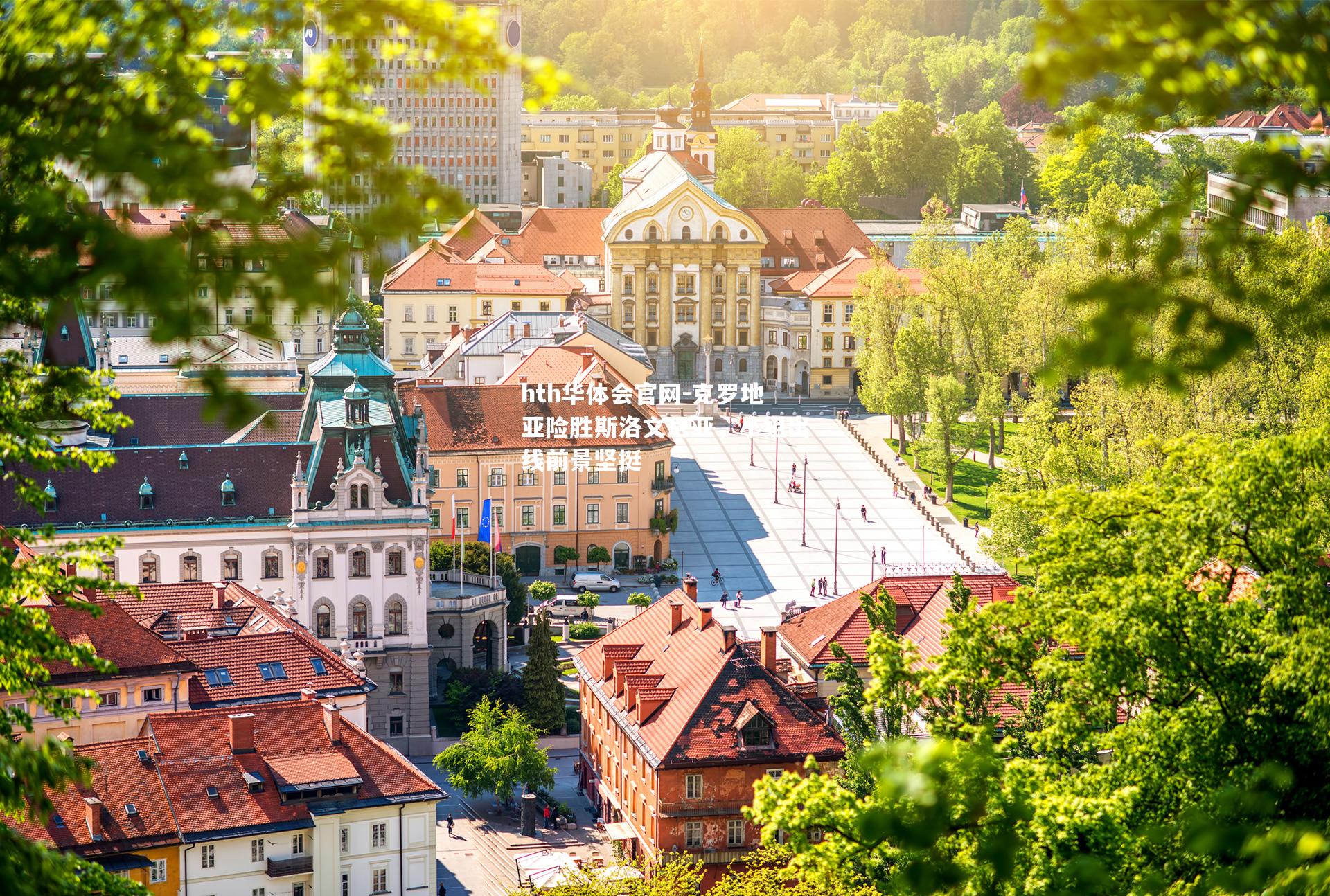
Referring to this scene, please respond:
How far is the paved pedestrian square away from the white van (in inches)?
151

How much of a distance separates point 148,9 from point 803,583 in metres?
80.1

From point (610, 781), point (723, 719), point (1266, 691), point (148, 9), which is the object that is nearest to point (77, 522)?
point (610, 781)

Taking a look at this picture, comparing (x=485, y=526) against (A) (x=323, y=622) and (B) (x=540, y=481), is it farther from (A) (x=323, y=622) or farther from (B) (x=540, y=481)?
(A) (x=323, y=622)

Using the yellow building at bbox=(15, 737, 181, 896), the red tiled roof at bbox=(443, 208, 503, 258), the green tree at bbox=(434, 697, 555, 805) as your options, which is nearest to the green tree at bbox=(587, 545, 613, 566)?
the green tree at bbox=(434, 697, 555, 805)

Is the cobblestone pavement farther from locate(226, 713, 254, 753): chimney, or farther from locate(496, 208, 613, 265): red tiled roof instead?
locate(226, 713, 254, 753): chimney

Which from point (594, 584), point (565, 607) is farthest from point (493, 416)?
point (565, 607)

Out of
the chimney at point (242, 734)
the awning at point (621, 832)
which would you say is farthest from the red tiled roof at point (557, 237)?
the chimney at point (242, 734)

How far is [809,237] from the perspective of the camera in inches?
5945

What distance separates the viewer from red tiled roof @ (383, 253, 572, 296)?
13238 cm

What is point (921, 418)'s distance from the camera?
117m

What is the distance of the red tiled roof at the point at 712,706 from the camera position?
183ft

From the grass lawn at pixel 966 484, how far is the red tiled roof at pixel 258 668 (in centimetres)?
5118

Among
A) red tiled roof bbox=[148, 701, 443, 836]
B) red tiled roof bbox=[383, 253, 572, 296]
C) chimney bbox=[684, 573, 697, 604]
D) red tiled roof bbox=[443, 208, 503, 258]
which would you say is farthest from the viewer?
red tiled roof bbox=[443, 208, 503, 258]

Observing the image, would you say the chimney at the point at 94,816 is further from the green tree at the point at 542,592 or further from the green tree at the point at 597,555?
the green tree at the point at 597,555
